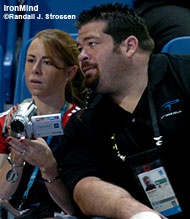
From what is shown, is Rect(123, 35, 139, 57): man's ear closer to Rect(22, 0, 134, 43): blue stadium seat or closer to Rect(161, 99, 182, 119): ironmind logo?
Rect(161, 99, 182, 119): ironmind logo

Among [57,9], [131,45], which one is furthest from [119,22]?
[57,9]

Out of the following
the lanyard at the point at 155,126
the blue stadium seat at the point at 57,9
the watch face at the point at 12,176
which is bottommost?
the watch face at the point at 12,176

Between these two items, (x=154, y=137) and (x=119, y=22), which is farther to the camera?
(x=119, y=22)

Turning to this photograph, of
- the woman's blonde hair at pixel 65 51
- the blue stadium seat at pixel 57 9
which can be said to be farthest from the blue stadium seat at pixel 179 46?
the blue stadium seat at pixel 57 9

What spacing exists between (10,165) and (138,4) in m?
1.24

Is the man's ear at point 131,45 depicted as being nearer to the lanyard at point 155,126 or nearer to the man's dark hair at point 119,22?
the man's dark hair at point 119,22

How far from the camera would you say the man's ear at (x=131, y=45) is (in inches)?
46.6

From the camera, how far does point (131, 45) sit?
119cm

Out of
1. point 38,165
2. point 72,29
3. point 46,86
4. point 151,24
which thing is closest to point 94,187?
point 38,165

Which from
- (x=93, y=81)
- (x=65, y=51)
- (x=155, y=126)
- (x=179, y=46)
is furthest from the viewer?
(x=179, y=46)

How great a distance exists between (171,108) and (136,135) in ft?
0.43

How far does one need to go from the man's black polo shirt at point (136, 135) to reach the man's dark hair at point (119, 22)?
92mm

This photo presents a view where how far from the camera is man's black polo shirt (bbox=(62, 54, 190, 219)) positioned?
104 cm

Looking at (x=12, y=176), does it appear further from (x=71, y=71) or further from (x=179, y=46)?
(x=179, y=46)
